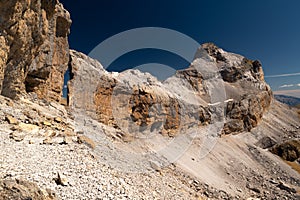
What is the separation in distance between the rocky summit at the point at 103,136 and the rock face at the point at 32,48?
0.29 ft

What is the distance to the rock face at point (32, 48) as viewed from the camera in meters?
15.9

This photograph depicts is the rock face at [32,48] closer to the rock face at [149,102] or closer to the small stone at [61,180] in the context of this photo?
the rock face at [149,102]

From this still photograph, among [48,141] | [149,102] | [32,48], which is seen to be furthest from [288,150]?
[32,48]

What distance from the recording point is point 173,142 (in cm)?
3931

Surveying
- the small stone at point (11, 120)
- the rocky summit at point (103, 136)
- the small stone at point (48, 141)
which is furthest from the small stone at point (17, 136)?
the small stone at point (11, 120)

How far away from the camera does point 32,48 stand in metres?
20.3

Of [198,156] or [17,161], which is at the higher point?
[198,156]

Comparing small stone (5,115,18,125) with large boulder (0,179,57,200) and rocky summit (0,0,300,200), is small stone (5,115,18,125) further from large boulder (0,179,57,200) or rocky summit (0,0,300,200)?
large boulder (0,179,57,200)

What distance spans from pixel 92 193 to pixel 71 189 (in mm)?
994

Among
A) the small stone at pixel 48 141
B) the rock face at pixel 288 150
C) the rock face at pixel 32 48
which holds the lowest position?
the small stone at pixel 48 141

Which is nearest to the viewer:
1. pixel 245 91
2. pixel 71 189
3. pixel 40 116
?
pixel 71 189

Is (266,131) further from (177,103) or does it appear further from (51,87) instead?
(51,87)

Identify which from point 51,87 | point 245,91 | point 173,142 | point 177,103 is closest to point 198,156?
point 173,142

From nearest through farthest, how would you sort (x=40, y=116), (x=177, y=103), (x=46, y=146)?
(x=46, y=146) < (x=40, y=116) < (x=177, y=103)
